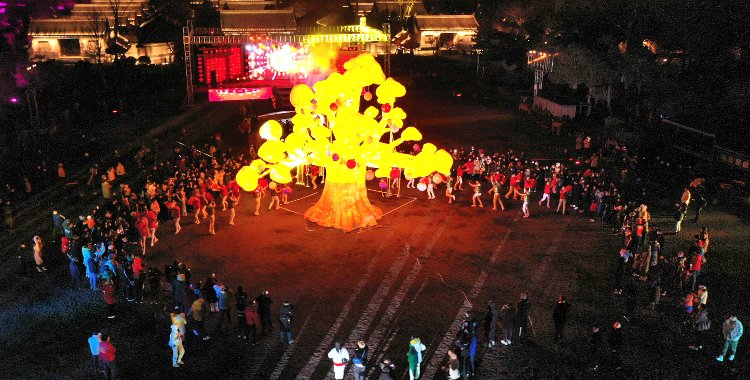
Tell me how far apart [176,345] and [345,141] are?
27.4ft

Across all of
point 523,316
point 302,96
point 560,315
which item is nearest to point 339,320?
point 523,316

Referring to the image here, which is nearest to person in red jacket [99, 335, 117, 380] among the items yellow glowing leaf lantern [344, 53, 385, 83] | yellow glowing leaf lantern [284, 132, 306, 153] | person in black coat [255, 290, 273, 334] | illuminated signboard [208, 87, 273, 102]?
person in black coat [255, 290, 273, 334]

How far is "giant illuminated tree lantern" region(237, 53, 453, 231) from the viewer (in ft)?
57.6

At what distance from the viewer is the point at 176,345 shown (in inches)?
453

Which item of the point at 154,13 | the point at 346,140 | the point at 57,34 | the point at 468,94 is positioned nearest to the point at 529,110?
the point at 468,94

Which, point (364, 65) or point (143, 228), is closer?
point (143, 228)

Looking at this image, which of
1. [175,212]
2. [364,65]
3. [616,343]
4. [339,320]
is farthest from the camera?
[175,212]

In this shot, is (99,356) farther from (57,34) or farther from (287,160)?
(57,34)

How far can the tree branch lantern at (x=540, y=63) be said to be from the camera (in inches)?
1440

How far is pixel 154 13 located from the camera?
51625 millimetres

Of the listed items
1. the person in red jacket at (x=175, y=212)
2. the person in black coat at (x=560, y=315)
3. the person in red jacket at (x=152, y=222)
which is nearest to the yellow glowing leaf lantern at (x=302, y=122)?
the person in red jacket at (x=175, y=212)

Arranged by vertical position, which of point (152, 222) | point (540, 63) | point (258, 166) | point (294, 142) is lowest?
point (152, 222)

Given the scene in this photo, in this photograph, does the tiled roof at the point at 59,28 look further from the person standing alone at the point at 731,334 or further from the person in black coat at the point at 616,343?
the person standing alone at the point at 731,334

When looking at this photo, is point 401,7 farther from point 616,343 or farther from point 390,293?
point 616,343
